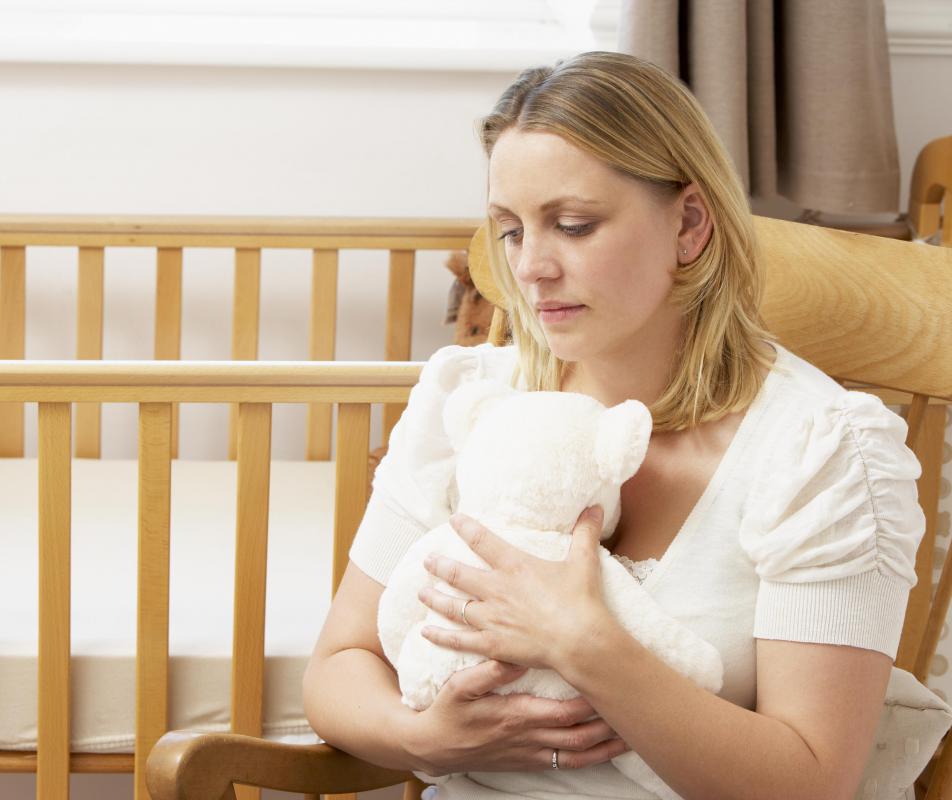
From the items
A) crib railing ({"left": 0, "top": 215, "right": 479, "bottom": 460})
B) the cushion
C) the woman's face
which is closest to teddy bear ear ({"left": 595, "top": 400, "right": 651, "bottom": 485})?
the woman's face

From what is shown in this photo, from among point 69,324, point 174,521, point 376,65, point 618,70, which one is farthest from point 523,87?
point 69,324

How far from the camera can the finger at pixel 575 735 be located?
2.93 ft

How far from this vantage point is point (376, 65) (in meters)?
2.02

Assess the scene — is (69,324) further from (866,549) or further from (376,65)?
(866,549)

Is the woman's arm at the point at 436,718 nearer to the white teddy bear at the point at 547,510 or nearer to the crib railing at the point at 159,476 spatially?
the white teddy bear at the point at 547,510

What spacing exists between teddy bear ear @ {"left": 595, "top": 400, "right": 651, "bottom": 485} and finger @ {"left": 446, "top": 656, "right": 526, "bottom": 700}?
148 mm

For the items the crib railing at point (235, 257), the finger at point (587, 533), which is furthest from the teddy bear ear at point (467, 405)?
the crib railing at point (235, 257)

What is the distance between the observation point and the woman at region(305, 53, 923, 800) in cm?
86

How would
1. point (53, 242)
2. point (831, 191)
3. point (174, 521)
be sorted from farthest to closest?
point (53, 242)
point (831, 191)
point (174, 521)

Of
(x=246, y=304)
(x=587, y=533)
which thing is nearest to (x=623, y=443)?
(x=587, y=533)

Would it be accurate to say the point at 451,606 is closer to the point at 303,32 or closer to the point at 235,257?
the point at 235,257

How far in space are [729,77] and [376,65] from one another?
0.62m

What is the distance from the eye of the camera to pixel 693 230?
1012 mm

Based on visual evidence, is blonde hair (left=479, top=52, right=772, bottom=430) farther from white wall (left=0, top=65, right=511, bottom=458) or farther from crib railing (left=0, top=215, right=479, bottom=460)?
white wall (left=0, top=65, right=511, bottom=458)
